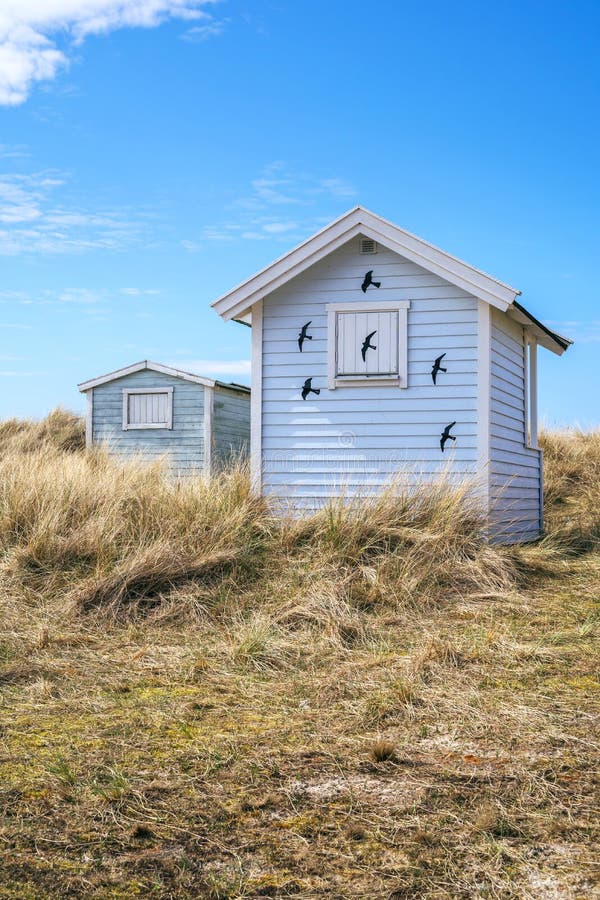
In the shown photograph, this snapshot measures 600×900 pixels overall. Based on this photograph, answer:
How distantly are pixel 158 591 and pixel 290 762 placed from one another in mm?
4297

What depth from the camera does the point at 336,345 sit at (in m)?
12.5

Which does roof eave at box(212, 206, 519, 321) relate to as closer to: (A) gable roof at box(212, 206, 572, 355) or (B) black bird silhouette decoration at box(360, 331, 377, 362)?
(A) gable roof at box(212, 206, 572, 355)

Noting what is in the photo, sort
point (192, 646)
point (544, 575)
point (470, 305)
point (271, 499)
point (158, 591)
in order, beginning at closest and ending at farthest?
point (192, 646)
point (158, 591)
point (544, 575)
point (271, 499)
point (470, 305)

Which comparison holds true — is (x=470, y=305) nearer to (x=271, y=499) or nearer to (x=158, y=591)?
(x=271, y=499)

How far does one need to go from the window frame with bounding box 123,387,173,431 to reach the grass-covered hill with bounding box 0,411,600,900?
10410 mm

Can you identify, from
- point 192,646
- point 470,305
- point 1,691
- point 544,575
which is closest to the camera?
point 1,691

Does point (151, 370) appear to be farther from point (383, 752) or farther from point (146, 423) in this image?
point (383, 752)

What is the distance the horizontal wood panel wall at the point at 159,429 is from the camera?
22422mm

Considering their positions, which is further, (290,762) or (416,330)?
(416,330)

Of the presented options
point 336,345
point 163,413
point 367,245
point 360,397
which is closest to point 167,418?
point 163,413

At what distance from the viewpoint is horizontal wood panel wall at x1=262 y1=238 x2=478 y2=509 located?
12.1m

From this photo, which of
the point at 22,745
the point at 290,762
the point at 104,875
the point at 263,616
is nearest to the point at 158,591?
the point at 263,616

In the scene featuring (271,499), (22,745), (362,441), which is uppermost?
(362,441)

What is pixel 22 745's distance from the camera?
5.08 metres
